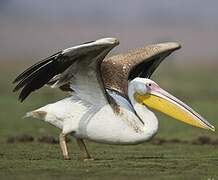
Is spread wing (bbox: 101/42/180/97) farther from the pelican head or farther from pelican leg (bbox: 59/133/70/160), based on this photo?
pelican leg (bbox: 59/133/70/160)

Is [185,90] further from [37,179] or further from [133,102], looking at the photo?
[37,179]

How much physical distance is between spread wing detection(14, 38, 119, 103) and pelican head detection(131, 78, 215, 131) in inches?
21.0

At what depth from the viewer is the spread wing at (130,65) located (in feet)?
47.6

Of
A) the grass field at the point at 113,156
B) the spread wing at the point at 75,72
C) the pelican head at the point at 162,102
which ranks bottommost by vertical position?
the grass field at the point at 113,156

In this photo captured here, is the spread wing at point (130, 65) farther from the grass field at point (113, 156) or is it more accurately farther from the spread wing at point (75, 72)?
the grass field at point (113, 156)

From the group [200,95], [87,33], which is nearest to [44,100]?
[200,95]

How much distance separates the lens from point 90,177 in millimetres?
11539

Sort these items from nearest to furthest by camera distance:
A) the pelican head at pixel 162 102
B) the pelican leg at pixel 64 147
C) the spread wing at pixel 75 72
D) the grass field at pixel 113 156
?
1. the grass field at pixel 113 156
2. the spread wing at pixel 75 72
3. the pelican leg at pixel 64 147
4. the pelican head at pixel 162 102

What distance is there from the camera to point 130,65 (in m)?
15.1

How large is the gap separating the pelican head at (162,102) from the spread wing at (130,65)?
0.40m

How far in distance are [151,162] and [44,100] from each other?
15.5 metres

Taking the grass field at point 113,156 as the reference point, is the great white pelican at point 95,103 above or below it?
above

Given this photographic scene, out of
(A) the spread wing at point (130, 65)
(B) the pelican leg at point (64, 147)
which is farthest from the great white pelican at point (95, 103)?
(A) the spread wing at point (130, 65)

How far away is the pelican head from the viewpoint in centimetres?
1373
